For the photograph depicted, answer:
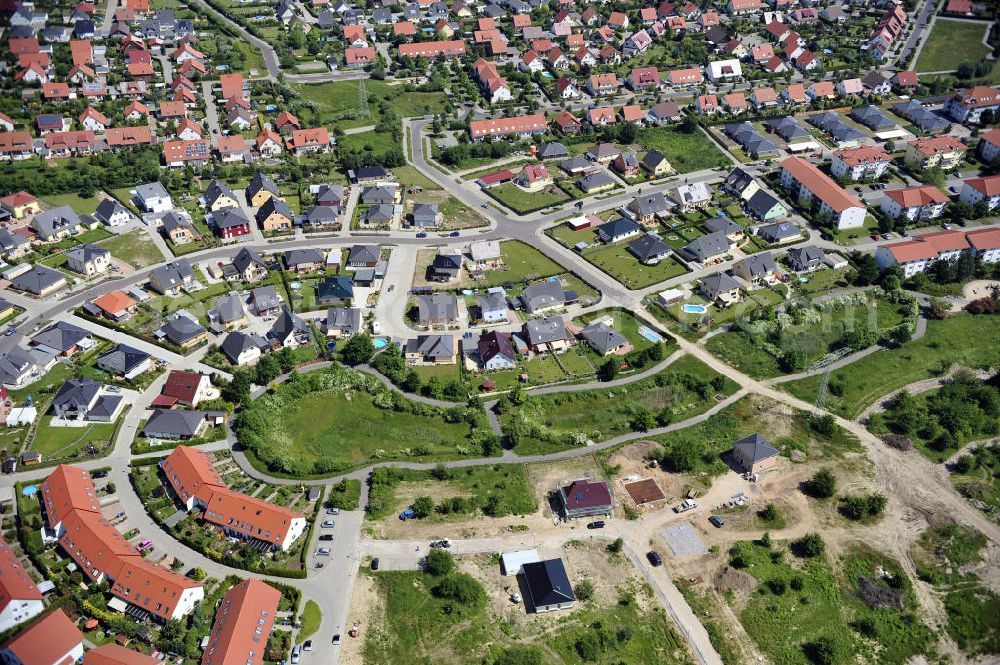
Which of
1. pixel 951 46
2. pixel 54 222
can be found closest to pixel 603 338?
pixel 54 222

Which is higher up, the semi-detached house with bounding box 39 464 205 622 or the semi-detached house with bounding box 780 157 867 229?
the semi-detached house with bounding box 780 157 867 229

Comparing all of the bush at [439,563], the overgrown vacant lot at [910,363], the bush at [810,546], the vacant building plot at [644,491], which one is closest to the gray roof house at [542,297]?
the overgrown vacant lot at [910,363]

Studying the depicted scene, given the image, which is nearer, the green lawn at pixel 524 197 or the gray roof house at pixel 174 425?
the gray roof house at pixel 174 425

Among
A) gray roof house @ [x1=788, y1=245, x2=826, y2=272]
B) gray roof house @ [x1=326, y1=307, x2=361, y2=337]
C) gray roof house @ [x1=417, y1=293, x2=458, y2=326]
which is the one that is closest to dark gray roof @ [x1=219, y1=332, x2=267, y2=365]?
gray roof house @ [x1=326, y1=307, x2=361, y2=337]

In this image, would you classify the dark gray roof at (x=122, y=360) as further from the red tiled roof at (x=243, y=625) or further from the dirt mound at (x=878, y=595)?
the dirt mound at (x=878, y=595)

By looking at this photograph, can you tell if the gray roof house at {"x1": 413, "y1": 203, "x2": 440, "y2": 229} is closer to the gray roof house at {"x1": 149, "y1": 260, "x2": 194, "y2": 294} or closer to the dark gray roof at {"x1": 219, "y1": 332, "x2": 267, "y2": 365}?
the gray roof house at {"x1": 149, "y1": 260, "x2": 194, "y2": 294}

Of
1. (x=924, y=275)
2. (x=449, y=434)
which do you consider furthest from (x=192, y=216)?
(x=924, y=275)

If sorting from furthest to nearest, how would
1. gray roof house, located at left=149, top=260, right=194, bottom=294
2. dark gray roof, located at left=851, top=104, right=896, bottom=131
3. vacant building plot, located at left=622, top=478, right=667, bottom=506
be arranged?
dark gray roof, located at left=851, top=104, right=896, bottom=131
gray roof house, located at left=149, top=260, right=194, bottom=294
vacant building plot, located at left=622, top=478, right=667, bottom=506
